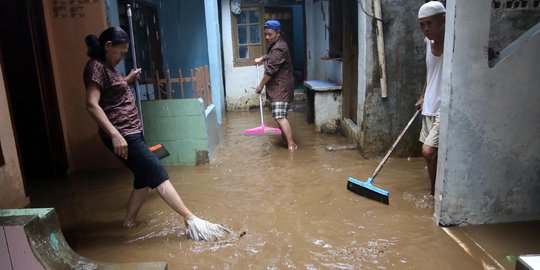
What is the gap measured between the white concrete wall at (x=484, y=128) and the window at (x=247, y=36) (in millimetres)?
7122

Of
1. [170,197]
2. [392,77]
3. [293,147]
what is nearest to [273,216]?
[170,197]

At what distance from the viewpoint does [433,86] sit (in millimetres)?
3674

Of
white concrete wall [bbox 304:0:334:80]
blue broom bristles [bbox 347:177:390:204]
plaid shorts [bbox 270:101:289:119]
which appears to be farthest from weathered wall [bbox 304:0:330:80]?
blue broom bristles [bbox 347:177:390:204]

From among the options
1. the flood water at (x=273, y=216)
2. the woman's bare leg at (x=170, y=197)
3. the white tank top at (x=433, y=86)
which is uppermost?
the white tank top at (x=433, y=86)

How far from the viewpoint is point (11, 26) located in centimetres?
462

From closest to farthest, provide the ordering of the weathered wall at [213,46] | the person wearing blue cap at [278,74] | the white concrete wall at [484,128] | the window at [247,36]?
1. the white concrete wall at [484,128]
2. the person wearing blue cap at [278,74]
3. the weathered wall at [213,46]
4. the window at [247,36]

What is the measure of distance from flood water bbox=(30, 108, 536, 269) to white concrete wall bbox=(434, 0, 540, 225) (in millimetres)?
428

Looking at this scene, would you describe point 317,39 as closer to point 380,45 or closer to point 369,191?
point 380,45

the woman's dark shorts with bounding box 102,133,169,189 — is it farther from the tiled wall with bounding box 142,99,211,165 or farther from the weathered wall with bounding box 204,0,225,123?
the weathered wall with bounding box 204,0,225,123

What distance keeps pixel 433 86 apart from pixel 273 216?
1976mm

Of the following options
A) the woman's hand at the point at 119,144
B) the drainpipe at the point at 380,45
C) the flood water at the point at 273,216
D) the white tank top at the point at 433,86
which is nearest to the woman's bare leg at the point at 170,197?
the flood water at the point at 273,216

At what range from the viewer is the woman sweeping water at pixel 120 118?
117 inches

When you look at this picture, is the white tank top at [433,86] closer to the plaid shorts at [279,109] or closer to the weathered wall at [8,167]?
the plaid shorts at [279,109]

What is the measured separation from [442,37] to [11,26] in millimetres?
4862
